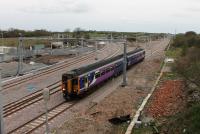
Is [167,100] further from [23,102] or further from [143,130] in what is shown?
[23,102]

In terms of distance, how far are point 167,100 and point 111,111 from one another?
5987 mm

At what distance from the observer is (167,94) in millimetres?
34656

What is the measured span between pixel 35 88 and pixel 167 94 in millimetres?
13619

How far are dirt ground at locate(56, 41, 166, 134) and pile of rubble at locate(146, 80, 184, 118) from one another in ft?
4.09

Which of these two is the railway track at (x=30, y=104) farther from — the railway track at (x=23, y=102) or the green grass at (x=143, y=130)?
the green grass at (x=143, y=130)

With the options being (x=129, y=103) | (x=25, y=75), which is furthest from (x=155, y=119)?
(x=25, y=75)

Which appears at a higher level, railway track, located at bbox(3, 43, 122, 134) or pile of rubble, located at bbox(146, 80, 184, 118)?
pile of rubble, located at bbox(146, 80, 184, 118)

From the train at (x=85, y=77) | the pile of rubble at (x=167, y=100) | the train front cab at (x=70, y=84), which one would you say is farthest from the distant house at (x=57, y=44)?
the train front cab at (x=70, y=84)

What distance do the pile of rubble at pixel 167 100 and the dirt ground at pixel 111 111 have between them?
1.25 metres

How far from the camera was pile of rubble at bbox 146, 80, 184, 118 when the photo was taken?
2684 cm

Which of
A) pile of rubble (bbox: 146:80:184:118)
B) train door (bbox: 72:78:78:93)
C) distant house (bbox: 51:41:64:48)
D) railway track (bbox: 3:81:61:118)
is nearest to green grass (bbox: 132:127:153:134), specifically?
pile of rubble (bbox: 146:80:184:118)

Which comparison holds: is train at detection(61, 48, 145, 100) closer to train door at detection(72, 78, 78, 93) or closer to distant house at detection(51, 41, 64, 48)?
train door at detection(72, 78, 78, 93)

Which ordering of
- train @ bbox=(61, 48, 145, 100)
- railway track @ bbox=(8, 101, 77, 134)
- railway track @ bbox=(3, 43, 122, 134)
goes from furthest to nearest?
train @ bbox=(61, 48, 145, 100), railway track @ bbox=(3, 43, 122, 134), railway track @ bbox=(8, 101, 77, 134)

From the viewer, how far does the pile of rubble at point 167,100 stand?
2684 centimetres
